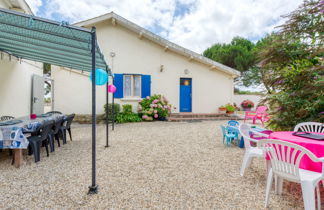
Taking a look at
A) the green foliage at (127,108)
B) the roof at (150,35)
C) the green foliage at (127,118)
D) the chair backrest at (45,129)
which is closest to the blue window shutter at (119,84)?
the green foliage at (127,108)

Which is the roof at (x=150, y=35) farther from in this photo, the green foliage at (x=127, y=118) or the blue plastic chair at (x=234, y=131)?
the blue plastic chair at (x=234, y=131)

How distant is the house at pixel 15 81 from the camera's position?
200 inches

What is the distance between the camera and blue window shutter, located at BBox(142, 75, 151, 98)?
850cm

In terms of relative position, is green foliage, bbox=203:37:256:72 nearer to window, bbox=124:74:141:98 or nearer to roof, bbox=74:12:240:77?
roof, bbox=74:12:240:77

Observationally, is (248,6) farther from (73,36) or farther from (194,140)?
(73,36)

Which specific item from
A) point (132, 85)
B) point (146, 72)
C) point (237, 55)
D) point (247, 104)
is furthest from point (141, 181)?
point (237, 55)

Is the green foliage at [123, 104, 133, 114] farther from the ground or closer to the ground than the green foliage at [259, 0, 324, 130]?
closer to the ground

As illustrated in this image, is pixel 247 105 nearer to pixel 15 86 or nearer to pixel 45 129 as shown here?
pixel 45 129

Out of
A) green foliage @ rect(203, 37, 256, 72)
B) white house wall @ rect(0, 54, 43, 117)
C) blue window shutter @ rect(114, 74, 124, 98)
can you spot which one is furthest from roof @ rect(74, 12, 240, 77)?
green foliage @ rect(203, 37, 256, 72)

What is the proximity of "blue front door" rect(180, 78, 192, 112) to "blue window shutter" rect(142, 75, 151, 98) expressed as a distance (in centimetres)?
181

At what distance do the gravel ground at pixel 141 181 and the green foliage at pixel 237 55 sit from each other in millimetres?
15431

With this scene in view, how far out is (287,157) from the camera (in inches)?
66.1

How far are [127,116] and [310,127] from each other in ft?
21.6

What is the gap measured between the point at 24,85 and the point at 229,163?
7.33m
